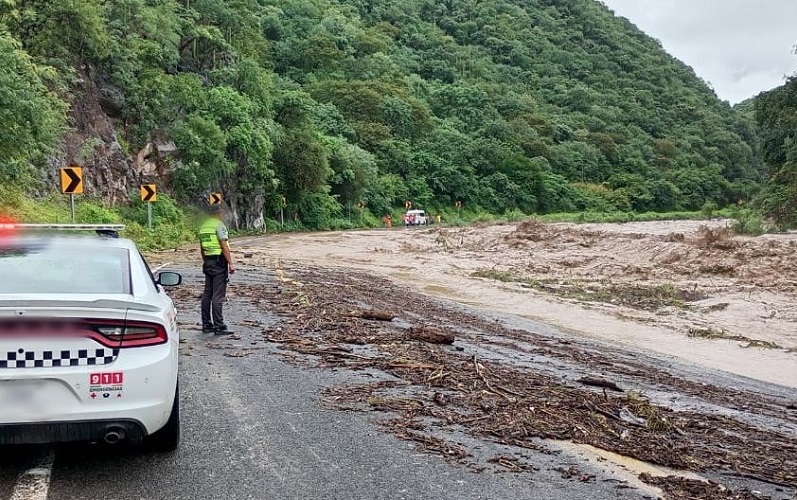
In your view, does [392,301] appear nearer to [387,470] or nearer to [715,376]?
[715,376]

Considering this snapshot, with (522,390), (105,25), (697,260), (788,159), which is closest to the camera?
(522,390)

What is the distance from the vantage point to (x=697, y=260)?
24766 mm

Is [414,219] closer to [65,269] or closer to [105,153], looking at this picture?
[105,153]

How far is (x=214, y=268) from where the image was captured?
33.8ft

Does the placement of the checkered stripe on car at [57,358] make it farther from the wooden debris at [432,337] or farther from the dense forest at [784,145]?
the dense forest at [784,145]

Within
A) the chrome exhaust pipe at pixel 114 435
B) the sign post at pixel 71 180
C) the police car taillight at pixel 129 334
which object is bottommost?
the chrome exhaust pipe at pixel 114 435

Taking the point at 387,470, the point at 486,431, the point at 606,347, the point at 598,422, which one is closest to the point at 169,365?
the point at 387,470

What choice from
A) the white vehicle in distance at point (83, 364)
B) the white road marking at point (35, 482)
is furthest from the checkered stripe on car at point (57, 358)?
the white road marking at point (35, 482)

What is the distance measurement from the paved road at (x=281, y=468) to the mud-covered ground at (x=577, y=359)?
153 mm

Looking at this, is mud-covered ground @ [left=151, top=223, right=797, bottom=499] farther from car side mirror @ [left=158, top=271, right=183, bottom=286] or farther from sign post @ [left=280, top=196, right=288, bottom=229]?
sign post @ [left=280, top=196, right=288, bottom=229]

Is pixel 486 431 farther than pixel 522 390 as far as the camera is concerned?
No

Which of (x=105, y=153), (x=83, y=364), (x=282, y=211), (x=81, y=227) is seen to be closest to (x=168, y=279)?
(x=81, y=227)

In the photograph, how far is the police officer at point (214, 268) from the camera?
10.1 meters

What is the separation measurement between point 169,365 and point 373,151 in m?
77.0
